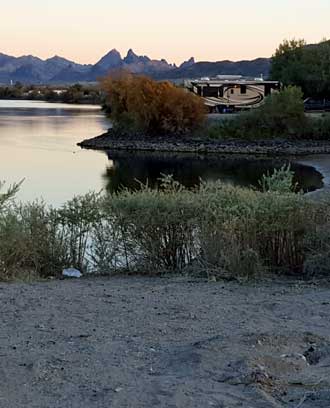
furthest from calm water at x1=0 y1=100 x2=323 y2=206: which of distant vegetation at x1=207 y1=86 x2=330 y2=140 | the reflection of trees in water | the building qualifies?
the building

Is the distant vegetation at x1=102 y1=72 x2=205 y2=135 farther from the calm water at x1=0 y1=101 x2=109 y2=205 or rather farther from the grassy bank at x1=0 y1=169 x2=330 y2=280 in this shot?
the grassy bank at x1=0 y1=169 x2=330 y2=280

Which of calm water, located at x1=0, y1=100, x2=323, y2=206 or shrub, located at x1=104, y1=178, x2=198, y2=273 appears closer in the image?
shrub, located at x1=104, y1=178, x2=198, y2=273

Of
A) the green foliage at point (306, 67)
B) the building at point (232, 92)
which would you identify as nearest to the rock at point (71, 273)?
the green foliage at point (306, 67)

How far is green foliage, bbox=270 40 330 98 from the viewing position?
75.3 meters

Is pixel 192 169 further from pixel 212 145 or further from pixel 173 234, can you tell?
pixel 173 234

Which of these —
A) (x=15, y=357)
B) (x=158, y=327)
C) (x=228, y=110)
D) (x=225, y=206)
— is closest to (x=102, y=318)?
(x=158, y=327)

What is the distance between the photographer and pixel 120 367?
542 centimetres

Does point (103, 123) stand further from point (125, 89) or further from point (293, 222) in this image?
point (293, 222)

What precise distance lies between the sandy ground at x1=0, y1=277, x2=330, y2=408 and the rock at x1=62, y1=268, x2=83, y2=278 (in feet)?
5.30

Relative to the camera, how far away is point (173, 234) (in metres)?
10.2

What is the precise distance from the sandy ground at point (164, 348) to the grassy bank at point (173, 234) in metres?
1.15

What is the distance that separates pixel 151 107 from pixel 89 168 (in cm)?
2373

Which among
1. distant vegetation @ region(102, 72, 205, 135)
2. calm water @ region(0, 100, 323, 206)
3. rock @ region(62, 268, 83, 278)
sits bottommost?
calm water @ region(0, 100, 323, 206)

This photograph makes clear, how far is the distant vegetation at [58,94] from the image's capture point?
151775 millimetres
